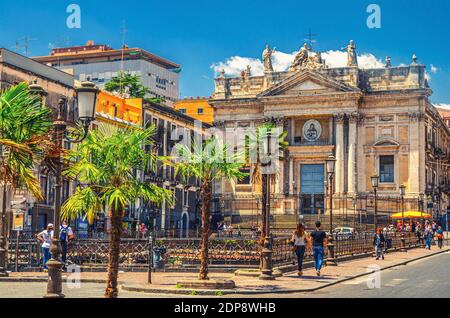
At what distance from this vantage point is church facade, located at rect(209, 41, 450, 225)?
7231 centimetres

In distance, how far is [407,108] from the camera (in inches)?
2857

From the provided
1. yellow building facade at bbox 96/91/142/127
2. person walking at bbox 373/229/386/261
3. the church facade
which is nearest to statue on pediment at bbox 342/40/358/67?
the church facade

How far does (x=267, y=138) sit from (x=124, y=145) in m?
9.70

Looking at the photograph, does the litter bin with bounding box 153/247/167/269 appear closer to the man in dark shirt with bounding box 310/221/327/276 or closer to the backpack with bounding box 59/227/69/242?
the backpack with bounding box 59/227/69/242

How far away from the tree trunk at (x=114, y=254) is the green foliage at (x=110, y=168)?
0.80 feet

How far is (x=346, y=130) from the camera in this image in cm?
7400

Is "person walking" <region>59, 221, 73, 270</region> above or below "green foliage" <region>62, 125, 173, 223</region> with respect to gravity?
below

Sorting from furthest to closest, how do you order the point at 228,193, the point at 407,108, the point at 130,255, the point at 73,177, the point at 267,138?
1. the point at 228,193
2. the point at 407,108
3. the point at 130,255
4. the point at 267,138
5. the point at 73,177

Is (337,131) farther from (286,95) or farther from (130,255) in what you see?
(130,255)

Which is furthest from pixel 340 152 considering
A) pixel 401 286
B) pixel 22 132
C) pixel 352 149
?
pixel 22 132

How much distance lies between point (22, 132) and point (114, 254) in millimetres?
4127

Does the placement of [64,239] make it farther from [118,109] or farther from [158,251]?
[118,109]

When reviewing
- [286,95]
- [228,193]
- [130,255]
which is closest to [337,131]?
Answer: [286,95]

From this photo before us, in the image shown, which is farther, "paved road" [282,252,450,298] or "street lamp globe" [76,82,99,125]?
"paved road" [282,252,450,298]
